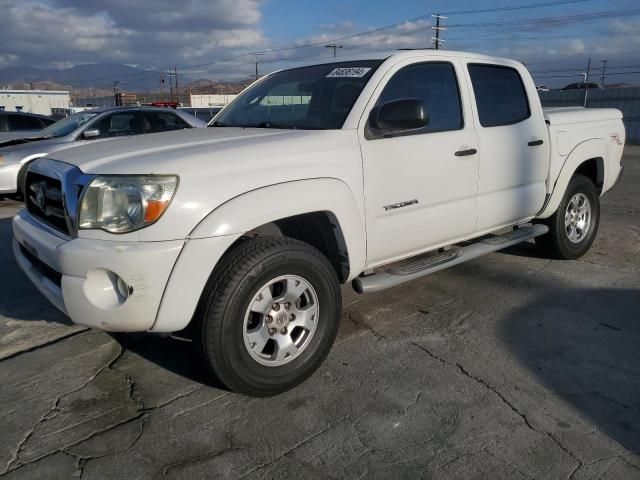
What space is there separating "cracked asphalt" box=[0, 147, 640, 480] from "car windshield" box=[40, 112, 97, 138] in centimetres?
549

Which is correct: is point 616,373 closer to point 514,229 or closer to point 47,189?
point 514,229

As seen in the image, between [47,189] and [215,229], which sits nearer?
[215,229]

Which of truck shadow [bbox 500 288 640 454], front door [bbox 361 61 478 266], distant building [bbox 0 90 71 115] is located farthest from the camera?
distant building [bbox 0 90 71 115]

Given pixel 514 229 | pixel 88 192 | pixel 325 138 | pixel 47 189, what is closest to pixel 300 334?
pixel 325 138

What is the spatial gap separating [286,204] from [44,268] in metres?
1.45

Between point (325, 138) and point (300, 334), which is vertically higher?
point (325, 138)

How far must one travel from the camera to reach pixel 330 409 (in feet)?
9.16

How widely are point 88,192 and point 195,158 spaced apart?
545 millimetres

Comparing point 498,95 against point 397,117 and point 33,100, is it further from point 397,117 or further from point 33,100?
point 33,100

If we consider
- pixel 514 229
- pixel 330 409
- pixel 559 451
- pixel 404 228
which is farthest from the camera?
pixel 514 229

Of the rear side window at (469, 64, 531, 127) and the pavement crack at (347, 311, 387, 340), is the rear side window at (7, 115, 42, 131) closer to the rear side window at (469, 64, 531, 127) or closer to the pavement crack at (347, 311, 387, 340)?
the pavement crack at (347, 311, 387, 340)

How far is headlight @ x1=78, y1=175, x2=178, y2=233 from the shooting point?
2.50 m

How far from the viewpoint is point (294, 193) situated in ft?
9.30

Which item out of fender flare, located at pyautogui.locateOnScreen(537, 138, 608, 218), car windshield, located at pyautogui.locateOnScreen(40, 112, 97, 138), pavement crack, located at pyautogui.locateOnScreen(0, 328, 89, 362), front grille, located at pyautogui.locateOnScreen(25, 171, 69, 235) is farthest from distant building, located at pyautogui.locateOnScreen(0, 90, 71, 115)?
fender flare, located at pyautogui.locateOnScreen(537, 138, 608, 218)
